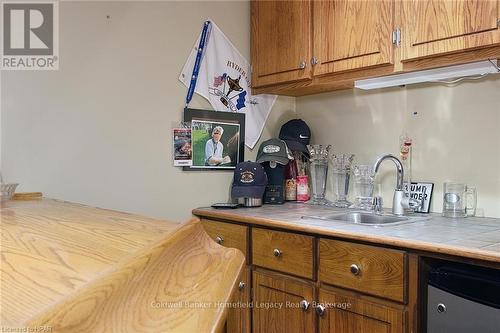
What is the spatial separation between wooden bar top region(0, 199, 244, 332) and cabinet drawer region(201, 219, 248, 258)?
137cm

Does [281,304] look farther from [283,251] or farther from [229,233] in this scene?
[229,233]

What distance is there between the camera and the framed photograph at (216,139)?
2.55 meters

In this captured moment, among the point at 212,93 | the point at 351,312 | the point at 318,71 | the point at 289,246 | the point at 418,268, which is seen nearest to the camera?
the point at 418,268

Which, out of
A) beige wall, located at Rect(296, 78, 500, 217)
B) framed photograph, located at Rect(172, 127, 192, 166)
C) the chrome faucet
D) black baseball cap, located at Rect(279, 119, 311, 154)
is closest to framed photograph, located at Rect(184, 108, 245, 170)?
framed photograph, located at Rect(172, 127, 192, 166)

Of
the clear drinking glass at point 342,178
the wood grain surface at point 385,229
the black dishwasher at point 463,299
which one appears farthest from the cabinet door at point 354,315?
the clear drinking glass at point 342,178

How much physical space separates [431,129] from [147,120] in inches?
59.9

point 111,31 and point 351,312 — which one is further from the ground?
point 111,31

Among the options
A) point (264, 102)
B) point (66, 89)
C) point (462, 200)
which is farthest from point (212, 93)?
point (462, 200)

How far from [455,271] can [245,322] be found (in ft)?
3.75

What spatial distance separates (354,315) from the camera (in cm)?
170

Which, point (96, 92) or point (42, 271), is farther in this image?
point (96, 92)

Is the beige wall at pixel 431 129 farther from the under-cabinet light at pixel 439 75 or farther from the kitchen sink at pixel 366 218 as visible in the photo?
the kitchen sink at pixel 366 218

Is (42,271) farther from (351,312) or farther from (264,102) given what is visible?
(264,102)

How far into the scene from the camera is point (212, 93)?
2.63 meters
